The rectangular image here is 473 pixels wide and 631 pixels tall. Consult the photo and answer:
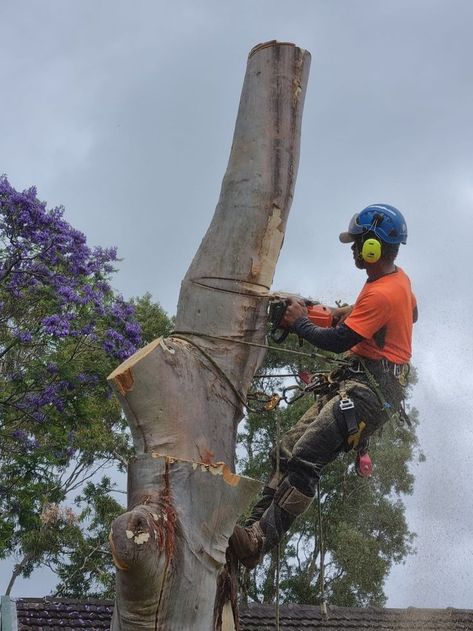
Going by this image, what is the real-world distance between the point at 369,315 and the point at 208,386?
135 cm

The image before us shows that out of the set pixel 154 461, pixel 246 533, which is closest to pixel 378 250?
pixel 246 533

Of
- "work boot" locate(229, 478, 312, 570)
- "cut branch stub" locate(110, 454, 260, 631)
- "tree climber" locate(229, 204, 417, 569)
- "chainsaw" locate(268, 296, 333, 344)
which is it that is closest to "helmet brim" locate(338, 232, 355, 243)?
"tree climber" locate(229, 204, 417, 569)

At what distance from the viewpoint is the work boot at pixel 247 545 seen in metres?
4.43

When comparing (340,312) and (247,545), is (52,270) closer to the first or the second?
(340,312)

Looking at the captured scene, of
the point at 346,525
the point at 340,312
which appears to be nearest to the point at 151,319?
the point at 346,525

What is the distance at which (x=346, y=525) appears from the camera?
19.7m

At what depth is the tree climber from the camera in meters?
5.10

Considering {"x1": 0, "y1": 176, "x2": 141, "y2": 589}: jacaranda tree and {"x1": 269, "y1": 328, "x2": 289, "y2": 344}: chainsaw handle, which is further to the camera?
{"x1": 0, "y1": 176, "x2": 141, "y2": 589}: jacaranda tree

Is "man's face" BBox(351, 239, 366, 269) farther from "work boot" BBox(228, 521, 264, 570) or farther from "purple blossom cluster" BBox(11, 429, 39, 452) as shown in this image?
"purple blossom cluster" BBox(11, 429, 39, 452)

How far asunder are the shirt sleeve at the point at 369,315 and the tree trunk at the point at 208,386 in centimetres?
84

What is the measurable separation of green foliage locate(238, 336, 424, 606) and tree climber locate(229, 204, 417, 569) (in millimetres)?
13663

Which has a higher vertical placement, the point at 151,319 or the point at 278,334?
the point at 151,319

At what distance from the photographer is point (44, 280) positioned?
12.5m

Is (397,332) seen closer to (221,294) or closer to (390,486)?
(221,294)
